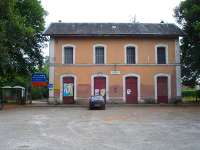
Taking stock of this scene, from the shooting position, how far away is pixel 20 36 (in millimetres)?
31797

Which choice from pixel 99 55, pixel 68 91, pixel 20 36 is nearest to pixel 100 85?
A: pixel 99 55

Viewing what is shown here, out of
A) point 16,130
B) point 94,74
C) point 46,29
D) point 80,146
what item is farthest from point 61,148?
point 46,29

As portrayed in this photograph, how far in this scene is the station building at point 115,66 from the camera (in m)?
37.3

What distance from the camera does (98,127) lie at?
16.6 meters

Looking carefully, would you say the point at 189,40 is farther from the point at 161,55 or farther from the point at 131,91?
the point at 131,91

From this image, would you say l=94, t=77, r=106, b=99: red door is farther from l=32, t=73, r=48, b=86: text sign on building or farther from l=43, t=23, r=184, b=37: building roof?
l=32, t=73, r=48, b=86: text sign on building

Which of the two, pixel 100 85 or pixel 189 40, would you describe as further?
pixel 189 40

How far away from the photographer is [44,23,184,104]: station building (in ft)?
122

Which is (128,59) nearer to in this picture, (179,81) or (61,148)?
(179,81)

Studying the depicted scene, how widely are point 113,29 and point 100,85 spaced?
6.00 metres

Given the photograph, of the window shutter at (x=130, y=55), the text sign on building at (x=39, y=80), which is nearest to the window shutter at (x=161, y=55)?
the window shutter at (x=130, y=55)

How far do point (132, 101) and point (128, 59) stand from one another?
165 inches

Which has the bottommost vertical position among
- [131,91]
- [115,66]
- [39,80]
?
[131,91]

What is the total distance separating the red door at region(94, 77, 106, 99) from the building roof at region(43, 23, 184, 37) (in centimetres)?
443
